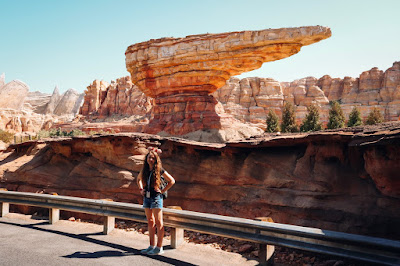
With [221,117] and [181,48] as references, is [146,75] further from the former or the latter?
[221,117]

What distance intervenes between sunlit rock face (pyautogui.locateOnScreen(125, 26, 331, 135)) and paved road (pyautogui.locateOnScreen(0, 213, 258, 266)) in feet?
67.8

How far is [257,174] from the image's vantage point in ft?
25.6

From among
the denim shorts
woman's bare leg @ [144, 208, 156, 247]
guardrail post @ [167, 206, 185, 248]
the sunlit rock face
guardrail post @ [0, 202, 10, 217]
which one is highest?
the sunlit rock face

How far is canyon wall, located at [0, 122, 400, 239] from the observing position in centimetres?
570

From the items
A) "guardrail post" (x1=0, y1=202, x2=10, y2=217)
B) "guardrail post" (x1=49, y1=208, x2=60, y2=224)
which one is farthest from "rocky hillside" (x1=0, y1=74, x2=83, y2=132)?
"guardrail post" (x1=49, y1=208, x2=60, y2=224)

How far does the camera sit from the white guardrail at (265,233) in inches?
155

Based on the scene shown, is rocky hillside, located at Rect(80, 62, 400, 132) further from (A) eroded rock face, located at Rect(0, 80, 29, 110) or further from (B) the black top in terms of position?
(B) the black top

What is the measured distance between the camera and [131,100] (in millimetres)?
75625

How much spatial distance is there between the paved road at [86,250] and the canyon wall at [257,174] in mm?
2304

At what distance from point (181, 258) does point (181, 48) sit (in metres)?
24.2

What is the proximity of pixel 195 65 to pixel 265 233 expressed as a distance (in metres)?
24.1

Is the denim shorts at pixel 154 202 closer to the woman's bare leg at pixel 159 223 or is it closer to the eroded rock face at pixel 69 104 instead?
the woman's bare leg at pixel 159 223

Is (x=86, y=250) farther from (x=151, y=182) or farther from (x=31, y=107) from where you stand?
(x=31, y=107)

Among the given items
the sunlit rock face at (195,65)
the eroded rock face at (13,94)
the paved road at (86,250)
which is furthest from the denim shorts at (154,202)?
the eroded rock face at (13,94)
